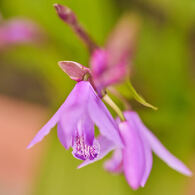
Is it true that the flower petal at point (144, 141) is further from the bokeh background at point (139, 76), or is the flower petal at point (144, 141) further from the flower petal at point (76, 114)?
the bokeh background at point (139, 76)

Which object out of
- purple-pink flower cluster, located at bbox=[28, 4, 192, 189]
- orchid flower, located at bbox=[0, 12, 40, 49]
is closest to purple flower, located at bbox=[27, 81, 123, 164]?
purple-pink flower cluster, located at bbox=[28, 4, 192, 189]

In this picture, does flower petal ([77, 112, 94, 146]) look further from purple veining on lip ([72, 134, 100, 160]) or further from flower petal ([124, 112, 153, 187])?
flower petal ([124, 112, 153, 187])

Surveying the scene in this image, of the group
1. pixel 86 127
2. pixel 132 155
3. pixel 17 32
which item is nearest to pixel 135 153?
pixel 132 155

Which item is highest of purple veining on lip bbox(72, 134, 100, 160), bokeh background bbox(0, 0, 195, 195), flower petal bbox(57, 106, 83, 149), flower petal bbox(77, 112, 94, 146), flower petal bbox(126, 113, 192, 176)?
flower petal bbox(57, 106, 83, 149)

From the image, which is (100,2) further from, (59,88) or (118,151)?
(118,151)

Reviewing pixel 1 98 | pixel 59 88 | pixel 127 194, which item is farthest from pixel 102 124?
pixel 1 98

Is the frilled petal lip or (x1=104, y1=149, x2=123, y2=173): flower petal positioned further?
(x1=104, y1=149, x2=123, y2=173): flower petal

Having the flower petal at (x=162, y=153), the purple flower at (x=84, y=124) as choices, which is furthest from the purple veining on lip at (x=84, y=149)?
the flower petal at (x=162, y=153)

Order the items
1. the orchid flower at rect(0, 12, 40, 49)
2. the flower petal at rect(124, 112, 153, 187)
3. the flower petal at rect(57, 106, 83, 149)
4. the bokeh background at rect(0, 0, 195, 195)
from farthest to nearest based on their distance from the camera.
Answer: the bokeh background at rect(0, 0, 195, 195) → the orchid flower at rect(0, 12, 40, 49) → the flower petal at rect(124, 112, 153, 187) → the flower petal at rect(57, 106, 83, 149)
